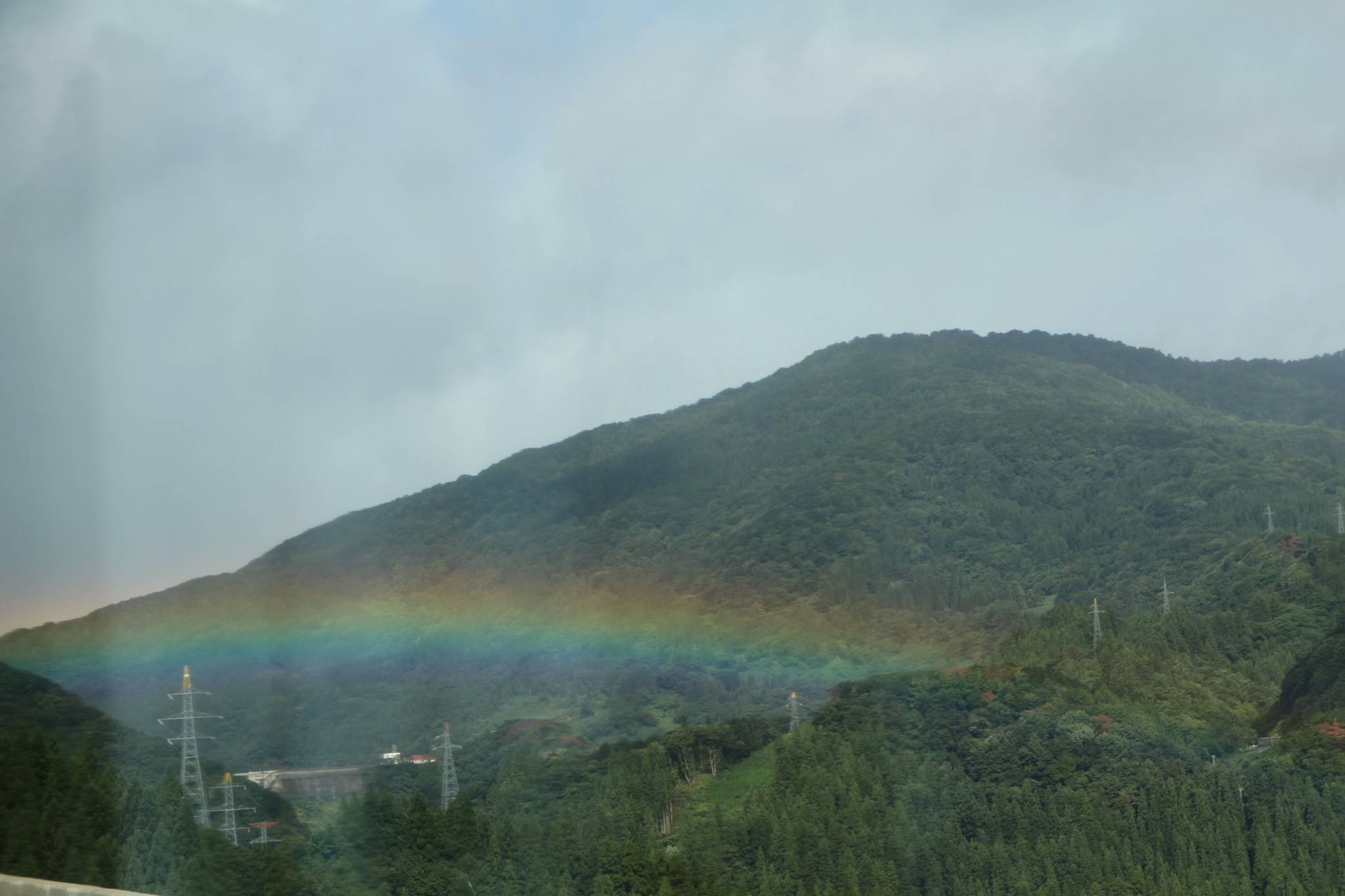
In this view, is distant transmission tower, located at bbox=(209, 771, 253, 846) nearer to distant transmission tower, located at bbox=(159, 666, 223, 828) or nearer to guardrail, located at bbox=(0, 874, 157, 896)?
distant transmission tower, located at bbox=(159, 666, 223, 828)

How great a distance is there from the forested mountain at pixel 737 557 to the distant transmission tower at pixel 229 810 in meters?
22.4

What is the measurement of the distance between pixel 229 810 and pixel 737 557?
77.2 meters

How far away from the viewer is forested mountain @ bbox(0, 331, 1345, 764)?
88750mm

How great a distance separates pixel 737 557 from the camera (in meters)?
112

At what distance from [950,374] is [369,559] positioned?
6394 cm

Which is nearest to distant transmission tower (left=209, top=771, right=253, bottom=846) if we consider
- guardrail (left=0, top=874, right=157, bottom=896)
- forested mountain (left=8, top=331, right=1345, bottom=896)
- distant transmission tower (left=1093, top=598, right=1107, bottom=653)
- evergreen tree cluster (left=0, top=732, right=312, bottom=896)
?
forested mountain (left=8, top=331, right=1345, bottom=896)

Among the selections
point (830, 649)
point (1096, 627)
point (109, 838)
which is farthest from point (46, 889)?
point (830, 649)

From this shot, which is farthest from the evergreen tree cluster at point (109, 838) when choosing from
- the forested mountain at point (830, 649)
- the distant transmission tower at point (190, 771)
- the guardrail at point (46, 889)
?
the guardrail at point (46, 889)

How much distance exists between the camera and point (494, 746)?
78.5 meters

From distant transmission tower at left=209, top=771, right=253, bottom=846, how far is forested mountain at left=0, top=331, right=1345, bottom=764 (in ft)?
73.4

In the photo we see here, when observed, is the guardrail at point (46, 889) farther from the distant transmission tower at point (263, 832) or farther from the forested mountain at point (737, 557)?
the forested mountain at point (737, 557)

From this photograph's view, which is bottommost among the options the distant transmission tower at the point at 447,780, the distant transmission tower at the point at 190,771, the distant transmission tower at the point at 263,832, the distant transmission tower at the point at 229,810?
the distant transmission tower at the point at 447,780

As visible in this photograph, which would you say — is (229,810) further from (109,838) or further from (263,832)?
(109,838)

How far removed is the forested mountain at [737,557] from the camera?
291 ft
